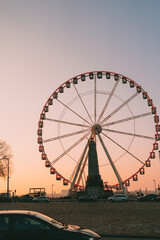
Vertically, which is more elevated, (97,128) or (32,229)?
(97,128)

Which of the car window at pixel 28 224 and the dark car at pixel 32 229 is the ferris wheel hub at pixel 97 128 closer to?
the dark car at pixel 32 229

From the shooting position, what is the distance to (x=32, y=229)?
6.70 meters

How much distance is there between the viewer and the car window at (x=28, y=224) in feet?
22.0

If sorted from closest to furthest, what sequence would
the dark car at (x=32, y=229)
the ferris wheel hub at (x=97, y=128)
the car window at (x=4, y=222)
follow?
1. the dark car at (x=32, y=229)
2. the car window at (x=4, y=222)
3. the ferris wheel hub at (x=97, y=128)

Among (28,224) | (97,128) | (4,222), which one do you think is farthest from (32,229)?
(97,128)

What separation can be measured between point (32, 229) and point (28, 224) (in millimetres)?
161

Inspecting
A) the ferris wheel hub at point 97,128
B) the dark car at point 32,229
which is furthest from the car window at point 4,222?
the ferris wheel hub at point 97,128

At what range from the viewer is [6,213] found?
693cm

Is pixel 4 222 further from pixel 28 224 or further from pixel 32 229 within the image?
pixel 32 229

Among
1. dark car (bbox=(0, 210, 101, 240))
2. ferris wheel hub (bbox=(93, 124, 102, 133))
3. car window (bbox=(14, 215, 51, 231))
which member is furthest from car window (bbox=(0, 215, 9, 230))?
ferris wheel hub (bbox=(93, 124, 102, 133))

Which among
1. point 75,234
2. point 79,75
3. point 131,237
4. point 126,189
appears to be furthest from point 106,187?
point 75,234

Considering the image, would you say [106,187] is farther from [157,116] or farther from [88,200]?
[157,116]

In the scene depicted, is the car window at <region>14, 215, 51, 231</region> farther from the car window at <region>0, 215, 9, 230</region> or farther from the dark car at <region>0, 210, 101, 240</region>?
the car window at <region>0, 215, 9, 230</region>

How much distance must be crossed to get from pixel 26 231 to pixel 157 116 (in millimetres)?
36245
